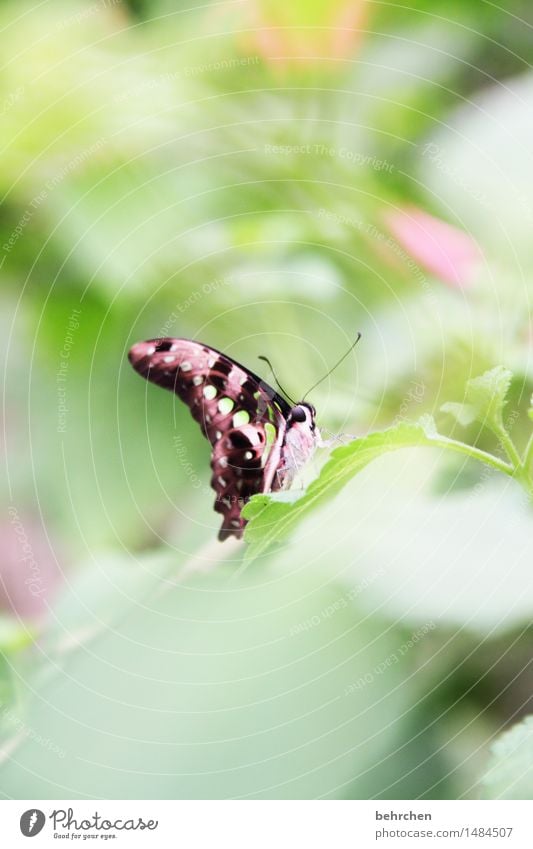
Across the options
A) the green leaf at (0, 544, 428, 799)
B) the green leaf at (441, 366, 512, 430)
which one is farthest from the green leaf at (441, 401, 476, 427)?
the green leaf at (0, 544, 428, 799)

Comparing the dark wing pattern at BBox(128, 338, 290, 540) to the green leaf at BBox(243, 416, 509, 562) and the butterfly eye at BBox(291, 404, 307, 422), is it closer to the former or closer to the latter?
the butterfly eye at BBox(291, 404, 307, 422)

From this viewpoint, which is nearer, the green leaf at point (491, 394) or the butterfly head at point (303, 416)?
the green leaf at point (491, 394)

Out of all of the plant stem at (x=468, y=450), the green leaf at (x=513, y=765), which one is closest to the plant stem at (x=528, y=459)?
the plant stem at (x=468, y=450)

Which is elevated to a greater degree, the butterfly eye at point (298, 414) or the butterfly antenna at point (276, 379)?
the butterfly antenna at point (276, 379)

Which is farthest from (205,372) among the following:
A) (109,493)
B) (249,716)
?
(249,716)

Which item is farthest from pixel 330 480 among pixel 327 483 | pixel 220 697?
pixel 220 697

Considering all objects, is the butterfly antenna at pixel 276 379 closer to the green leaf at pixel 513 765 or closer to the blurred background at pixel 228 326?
the blurred background at pixel 228 326
